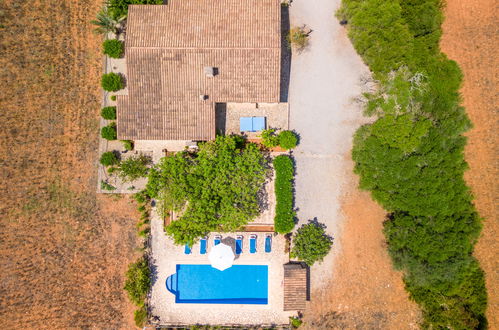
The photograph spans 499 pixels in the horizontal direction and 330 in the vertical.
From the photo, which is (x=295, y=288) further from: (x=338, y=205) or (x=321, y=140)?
(x=321, y=140)

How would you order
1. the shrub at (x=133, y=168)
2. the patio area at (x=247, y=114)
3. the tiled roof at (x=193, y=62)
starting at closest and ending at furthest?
→ the tiled roof at (x=193, y=62) → the shrub at (x=133, y=168) → the patio area at (x=247, y=114)

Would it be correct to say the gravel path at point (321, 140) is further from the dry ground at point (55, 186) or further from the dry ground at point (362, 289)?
the dry ground at point (55, 186)

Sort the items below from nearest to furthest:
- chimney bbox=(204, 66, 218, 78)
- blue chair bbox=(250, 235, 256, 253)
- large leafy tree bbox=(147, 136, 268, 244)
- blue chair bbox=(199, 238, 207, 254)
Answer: chimney bbox=(204, 66, 218, 78)
large leafy tree bbox=(147, 136, 268, 244)
blue chair bbox=(250, 235, 256, 253)
blue chair bbox=(199, 238, 207, 254)

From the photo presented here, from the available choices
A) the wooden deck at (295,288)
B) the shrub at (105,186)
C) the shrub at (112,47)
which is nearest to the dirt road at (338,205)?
the wooden deck at (295,288)

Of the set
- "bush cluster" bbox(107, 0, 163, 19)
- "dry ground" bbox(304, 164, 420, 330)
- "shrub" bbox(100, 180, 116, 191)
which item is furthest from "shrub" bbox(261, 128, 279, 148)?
"bush cluster" bbox(107, 0, 163, 19)

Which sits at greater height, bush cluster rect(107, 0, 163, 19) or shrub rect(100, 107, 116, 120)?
bush cluster rect(107, 0, 163, 19)

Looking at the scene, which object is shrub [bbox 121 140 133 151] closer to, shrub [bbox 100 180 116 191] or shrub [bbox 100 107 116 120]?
shrub [bbox 100 107 116 120]

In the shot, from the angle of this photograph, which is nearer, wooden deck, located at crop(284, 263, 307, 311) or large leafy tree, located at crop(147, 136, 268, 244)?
large leafy tree, located at crop(147, 136, 268, 244)

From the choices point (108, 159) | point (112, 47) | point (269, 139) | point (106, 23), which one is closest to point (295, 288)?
point (269, 139)
